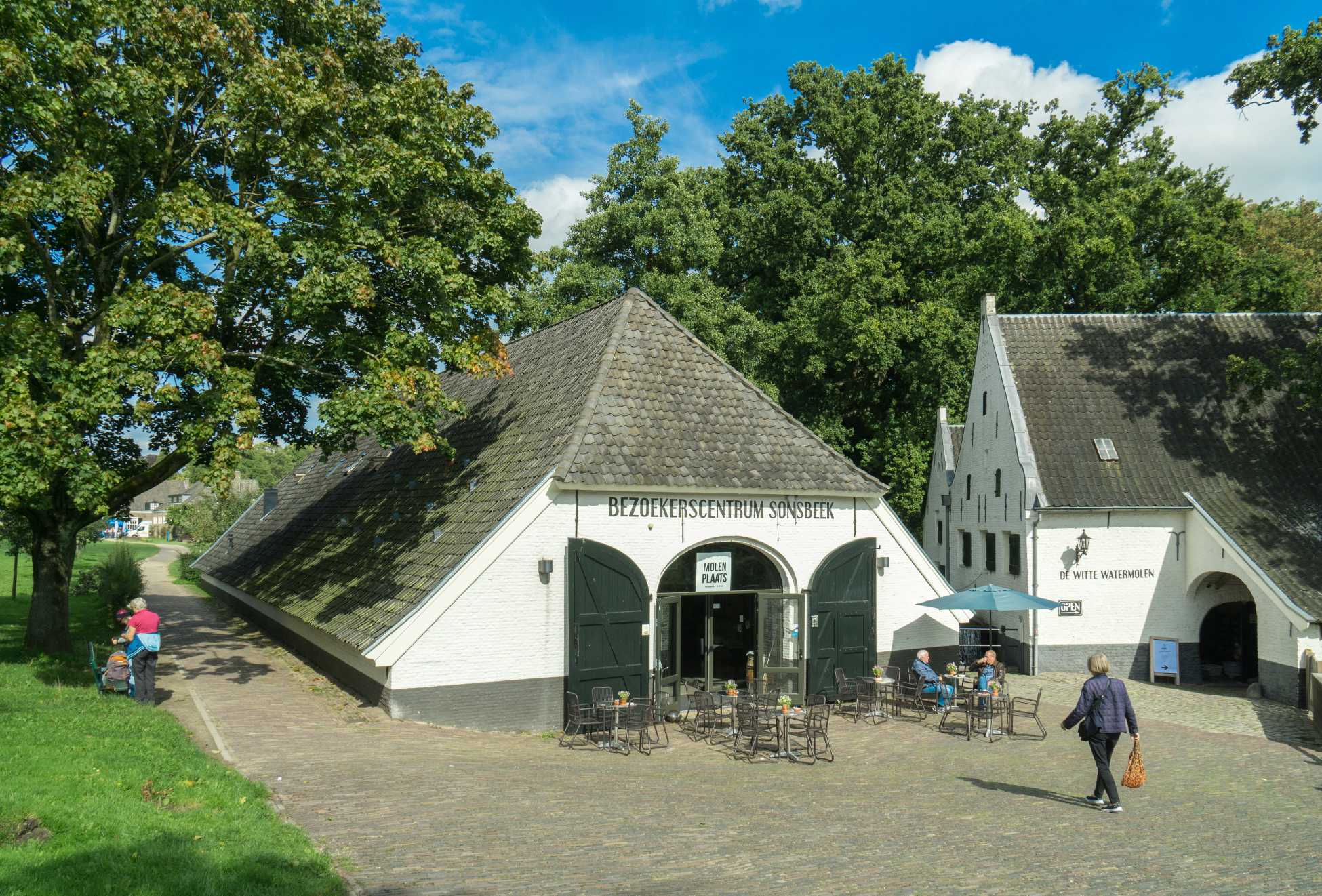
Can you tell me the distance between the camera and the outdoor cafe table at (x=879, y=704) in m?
15.5

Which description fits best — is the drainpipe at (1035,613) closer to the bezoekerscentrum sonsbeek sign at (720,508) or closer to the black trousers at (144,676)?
the bezoekerscentrum sonsbeek sign at (720,508)

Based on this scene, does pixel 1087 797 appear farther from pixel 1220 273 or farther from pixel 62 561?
pixel 1220 273

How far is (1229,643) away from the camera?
21125 mm

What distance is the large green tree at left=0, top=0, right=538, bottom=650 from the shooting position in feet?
40.3

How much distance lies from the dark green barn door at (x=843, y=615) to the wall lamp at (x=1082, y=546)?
7.24m

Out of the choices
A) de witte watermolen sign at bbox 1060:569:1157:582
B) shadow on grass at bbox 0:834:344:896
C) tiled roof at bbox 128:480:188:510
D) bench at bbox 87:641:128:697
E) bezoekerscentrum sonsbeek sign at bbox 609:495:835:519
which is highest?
tiled roof at bbox 128:480:188:510

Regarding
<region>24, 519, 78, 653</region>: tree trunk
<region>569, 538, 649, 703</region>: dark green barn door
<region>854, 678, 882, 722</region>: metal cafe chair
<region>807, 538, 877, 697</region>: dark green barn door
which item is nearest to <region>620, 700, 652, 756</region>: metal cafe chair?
<region>569, 538, 649, 703</region>: dark green barn door

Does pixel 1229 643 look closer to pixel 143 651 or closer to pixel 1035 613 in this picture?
pixel 1035 613

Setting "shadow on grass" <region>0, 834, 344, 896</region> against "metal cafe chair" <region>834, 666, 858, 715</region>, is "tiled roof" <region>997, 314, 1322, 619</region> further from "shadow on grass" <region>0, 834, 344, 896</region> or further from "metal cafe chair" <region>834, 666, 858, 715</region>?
"shadow on grass" <region>0, 834, 344, 896</region>

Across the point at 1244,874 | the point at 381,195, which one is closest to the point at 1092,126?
the point at 381,195

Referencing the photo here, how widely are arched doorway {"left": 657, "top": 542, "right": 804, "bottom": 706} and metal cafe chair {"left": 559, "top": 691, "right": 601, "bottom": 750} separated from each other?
142 cm

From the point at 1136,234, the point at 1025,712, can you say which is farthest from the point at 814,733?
the point at 1136,234

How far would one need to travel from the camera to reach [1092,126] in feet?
110

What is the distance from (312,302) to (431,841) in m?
8.49
